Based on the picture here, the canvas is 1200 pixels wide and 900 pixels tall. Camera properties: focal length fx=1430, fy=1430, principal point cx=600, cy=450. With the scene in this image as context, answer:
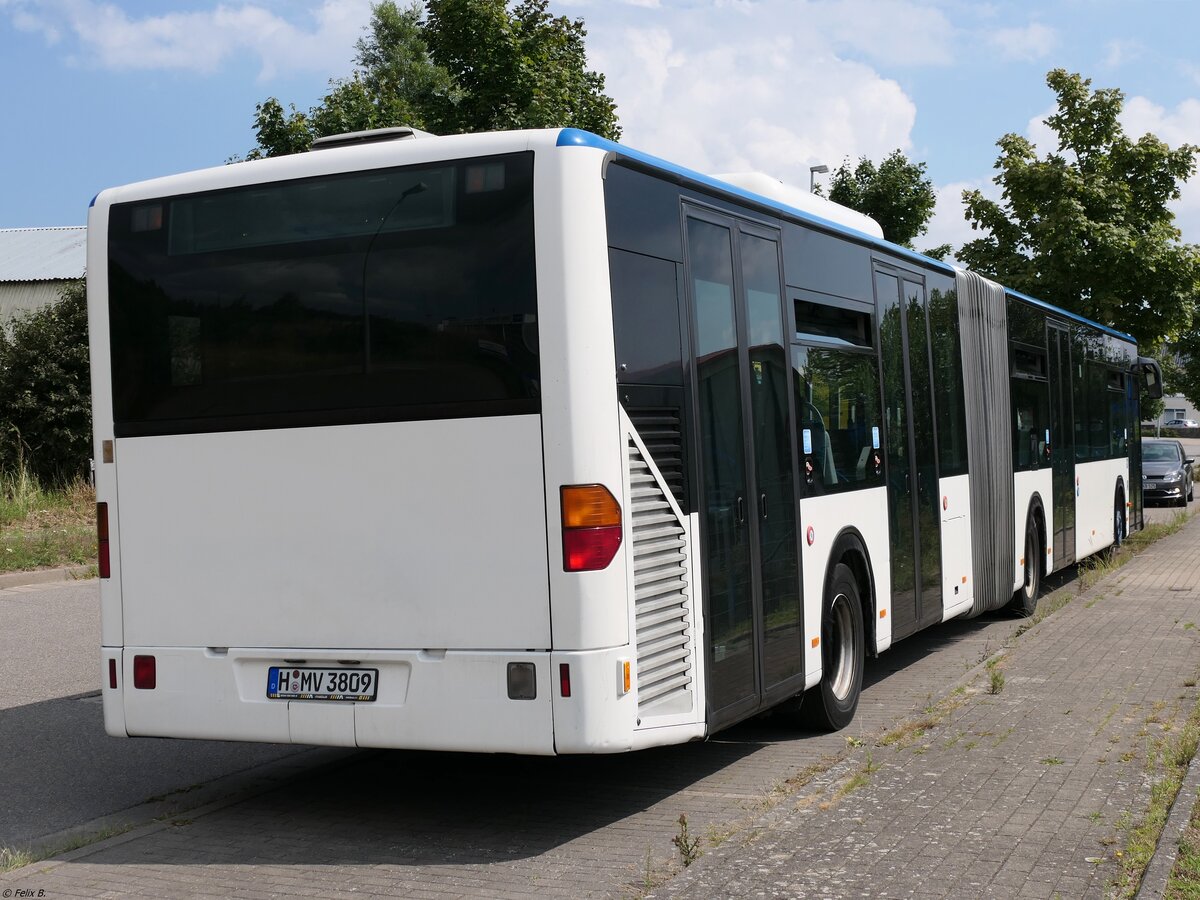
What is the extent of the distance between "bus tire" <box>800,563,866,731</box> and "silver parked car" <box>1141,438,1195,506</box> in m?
26.1

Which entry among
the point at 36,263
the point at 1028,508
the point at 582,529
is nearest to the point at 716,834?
the point at 582,529

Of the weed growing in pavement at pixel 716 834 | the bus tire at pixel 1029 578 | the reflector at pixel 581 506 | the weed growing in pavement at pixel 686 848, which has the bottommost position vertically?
the weed growing in pavement at pixel 716 834

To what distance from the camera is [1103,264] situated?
1106 inches

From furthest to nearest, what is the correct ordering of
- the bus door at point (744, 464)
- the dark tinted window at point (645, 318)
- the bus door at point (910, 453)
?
the bus door at point (910, 453) → the bus door at point (744, 464) → the dark tinted window at point (645, 318)

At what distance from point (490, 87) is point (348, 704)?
59.4ft

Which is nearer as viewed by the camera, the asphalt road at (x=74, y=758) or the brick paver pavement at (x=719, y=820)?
the brick paver pavement at (x=719, y=820)

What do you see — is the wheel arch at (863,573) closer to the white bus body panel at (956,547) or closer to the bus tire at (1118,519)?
the white bus body panel at (956,547)

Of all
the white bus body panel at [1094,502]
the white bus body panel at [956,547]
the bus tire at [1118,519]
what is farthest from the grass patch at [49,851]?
→ the bus tire at [1118,519]

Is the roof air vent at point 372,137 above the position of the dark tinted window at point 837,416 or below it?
above

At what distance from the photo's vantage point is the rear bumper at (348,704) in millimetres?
5766

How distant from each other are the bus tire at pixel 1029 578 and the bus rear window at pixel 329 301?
872 cm

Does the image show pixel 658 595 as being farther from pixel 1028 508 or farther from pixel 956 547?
pixel 1028 508

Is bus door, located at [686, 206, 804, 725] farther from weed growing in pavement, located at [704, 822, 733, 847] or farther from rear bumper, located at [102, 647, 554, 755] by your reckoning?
rear bumper, located at [102, 647, 554, 755]

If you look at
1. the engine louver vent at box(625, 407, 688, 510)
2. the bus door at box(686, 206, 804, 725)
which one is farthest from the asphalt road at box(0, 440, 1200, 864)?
the engine louver vent at box(625, 407, 688, 510)
